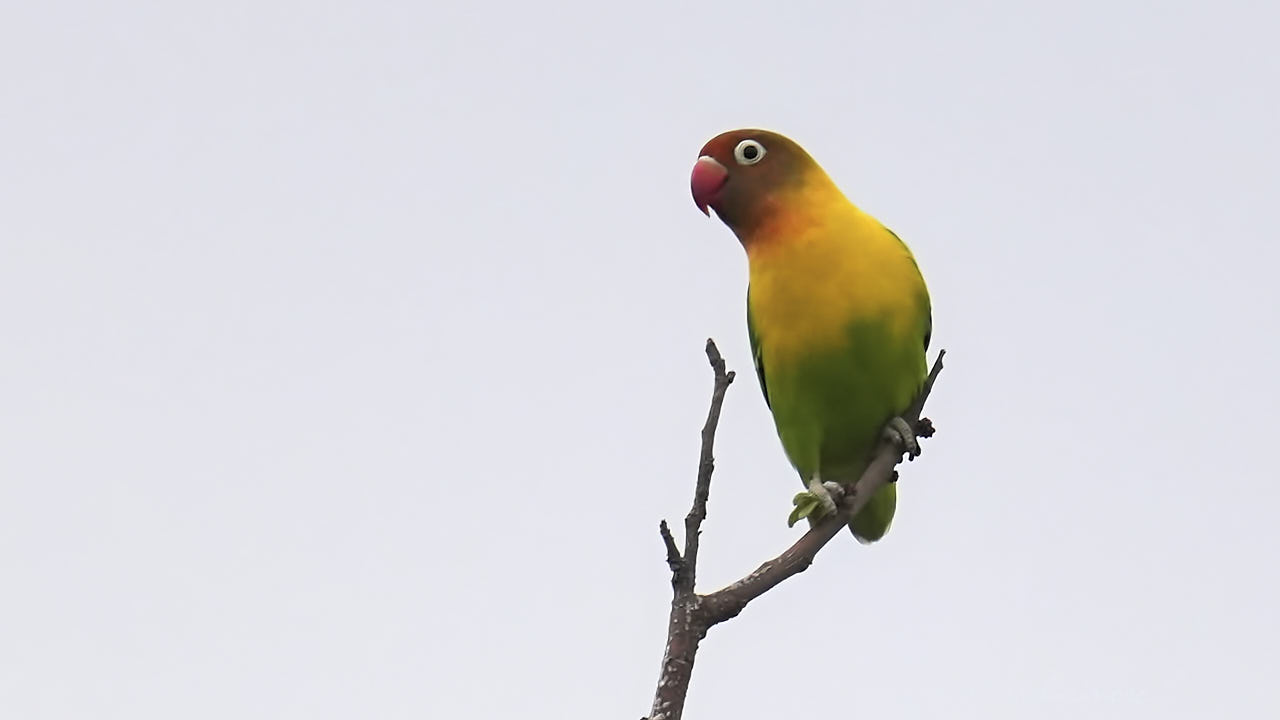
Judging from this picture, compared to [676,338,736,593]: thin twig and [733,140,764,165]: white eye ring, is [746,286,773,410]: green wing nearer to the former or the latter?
[733,140,764,165]: white eye ring

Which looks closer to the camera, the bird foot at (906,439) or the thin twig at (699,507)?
the thin twig at (699,507)

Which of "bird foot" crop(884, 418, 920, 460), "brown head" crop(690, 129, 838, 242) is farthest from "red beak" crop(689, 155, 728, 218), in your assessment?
"bird foot" crop(884, 418, 920, 460)

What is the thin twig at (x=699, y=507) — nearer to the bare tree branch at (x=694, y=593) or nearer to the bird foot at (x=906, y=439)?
the bare tree branch at (x=694, y=593)

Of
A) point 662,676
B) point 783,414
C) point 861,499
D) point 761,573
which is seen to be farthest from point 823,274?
point 662,676

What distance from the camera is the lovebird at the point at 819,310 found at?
3.93 metres

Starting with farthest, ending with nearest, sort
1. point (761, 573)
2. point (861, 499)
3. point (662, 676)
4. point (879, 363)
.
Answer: point (879, 363)
point (861, 499)
point (761, 573)
point (662, 676)

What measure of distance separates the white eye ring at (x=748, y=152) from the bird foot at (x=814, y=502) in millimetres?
1216

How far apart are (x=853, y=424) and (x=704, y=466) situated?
5.01ft

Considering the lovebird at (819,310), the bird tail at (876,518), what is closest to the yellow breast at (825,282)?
the lovebird at (819,310)

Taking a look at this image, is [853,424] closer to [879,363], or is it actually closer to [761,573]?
[879,363]

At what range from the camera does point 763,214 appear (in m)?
4.25

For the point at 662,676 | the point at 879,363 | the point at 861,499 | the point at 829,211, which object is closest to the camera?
the point at 662,676

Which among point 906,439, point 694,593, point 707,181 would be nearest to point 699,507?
point 694,593

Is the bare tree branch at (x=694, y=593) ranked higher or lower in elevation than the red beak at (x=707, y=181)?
lower
